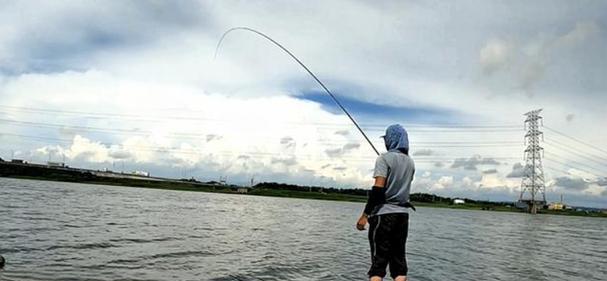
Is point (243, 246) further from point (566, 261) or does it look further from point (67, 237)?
point (566, 261)

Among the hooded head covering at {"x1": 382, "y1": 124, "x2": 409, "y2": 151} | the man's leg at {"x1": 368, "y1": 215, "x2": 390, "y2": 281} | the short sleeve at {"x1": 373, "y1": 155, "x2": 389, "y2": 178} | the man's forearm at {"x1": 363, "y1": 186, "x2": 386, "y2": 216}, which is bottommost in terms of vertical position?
the man's leg at {"x1": 368, "y1": 215, "x2": 390, "y2": 281}

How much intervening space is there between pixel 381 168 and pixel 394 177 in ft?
0.93

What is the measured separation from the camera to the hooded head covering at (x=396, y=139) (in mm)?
8641

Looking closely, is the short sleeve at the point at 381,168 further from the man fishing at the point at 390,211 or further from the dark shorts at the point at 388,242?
the dark shorts at the point at 388,242

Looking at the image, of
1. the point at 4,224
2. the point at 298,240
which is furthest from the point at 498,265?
the point at 4,224

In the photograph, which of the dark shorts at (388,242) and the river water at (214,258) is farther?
the river water at (214,258)

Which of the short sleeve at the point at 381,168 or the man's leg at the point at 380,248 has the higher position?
the short sleeve at the point at 381,168

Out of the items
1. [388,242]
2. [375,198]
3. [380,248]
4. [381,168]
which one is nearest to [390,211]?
[375,198]

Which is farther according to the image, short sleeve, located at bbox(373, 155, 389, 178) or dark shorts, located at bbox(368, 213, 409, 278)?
dark shorts, located at bbox(368, 213, 409, 278)

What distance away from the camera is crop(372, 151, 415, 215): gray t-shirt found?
8344 millimetres

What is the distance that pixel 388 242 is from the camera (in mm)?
8461

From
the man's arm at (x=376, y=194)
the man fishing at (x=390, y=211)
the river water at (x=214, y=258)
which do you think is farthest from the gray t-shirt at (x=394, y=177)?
the river water at (x=214, y=258)

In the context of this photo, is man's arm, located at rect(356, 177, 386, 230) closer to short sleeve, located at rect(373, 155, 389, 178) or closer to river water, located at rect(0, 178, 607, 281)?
short sleeve, located at rect(373, 155, 389, 178)

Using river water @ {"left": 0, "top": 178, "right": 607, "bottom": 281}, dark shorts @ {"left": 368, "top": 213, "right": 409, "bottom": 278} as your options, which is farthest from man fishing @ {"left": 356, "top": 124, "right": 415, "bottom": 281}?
river water @ {"left": 0, "top": 178, "right": 607, "bottom": 281}
